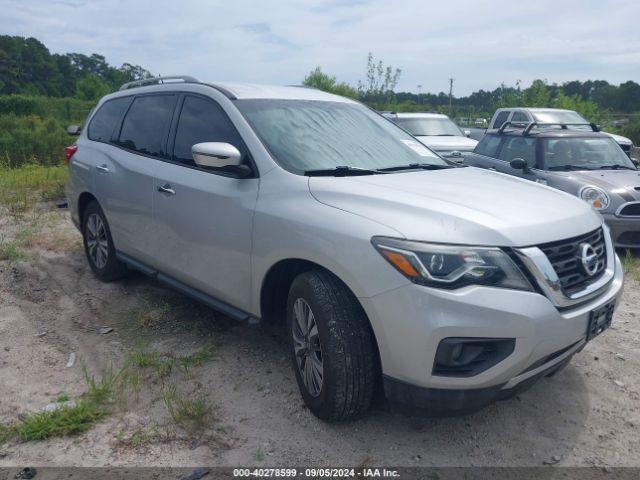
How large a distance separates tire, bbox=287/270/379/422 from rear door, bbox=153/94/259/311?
59 centimetres

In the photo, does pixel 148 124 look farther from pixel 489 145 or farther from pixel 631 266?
pixel 489 145

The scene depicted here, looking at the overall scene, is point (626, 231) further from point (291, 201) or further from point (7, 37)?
point (7, 37)

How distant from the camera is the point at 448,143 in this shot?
12133mm

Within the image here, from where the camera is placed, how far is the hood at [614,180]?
6.29 meters

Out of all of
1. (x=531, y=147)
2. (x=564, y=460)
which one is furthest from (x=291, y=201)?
(x=531, y=147)

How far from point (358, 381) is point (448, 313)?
627 millimetres

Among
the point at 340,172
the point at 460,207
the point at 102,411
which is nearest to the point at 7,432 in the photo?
the point at 102,411

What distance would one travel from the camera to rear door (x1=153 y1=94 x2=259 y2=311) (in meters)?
3.21

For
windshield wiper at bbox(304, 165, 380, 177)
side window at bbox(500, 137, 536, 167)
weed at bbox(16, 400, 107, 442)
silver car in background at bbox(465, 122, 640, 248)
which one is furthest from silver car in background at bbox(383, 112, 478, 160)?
weed at bbox(16, 400, 107, 442)

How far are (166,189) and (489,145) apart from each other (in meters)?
6.11

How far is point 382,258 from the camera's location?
7.88ft

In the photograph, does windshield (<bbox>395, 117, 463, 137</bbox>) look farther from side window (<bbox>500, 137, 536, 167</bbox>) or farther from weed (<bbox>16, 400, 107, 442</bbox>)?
weed (<bbox>16, 400, 107, 442</bbox>)

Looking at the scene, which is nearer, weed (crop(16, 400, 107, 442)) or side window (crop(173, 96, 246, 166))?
weed (crop(16, 400, 107, 442))

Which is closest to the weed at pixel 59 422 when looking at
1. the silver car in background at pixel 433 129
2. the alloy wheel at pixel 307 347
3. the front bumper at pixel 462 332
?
the alloy wheel at pixel 307 347
